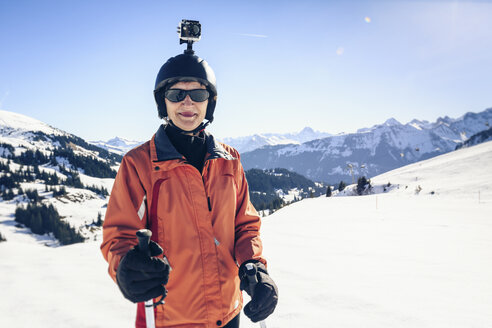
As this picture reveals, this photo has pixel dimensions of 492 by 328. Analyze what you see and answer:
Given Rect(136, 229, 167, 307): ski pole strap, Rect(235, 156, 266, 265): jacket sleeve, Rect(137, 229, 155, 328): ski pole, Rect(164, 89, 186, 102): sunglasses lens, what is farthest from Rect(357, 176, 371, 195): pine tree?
Rect(136, 229, 167, 307): ski pole strap

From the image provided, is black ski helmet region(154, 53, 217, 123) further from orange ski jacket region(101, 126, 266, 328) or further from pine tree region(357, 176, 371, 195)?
pine tree region(357, 176, 371, 195)

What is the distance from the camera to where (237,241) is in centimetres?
263

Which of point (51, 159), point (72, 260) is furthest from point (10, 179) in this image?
point (72, 260)

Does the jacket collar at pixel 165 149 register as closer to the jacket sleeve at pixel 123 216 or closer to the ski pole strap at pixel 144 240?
the jacket sleeve at pixel 123 216

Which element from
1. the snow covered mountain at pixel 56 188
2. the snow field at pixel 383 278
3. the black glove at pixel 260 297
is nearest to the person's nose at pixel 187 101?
the black glove at pixel 260 297

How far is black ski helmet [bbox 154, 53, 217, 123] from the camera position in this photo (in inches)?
107

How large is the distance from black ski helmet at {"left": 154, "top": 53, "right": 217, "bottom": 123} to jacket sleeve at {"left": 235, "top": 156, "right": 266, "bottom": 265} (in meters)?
1.10

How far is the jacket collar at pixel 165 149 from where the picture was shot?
7.54 ft

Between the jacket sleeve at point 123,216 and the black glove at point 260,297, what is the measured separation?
3.47ft

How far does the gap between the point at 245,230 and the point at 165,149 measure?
1.21 meters

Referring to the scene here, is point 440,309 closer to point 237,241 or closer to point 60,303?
point 237,241

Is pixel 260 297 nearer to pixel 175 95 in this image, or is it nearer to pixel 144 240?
pixel 144 240

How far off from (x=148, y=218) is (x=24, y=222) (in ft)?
480

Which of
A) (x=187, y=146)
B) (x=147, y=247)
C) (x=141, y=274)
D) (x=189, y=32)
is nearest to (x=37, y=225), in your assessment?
(x=187, y=146)
